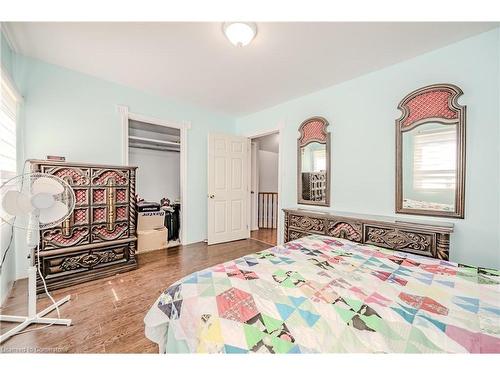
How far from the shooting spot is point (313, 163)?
317cm

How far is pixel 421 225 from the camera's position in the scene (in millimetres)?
1934

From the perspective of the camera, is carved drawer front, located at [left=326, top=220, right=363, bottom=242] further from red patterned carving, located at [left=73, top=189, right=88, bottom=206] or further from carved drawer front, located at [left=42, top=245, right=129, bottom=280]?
red patterned carving, located at [left=73, top=189, right=88, bottom=206]

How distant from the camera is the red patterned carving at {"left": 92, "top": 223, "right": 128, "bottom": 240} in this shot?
7.95 feet

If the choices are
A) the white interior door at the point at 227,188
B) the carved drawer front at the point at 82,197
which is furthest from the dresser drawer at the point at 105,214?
the white interior door at the point at 227,188

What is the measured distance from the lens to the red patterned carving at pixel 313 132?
9.92ft

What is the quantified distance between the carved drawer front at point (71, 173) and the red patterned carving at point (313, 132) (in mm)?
2874

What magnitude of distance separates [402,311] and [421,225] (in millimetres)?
1438

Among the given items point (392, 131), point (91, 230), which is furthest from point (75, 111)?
point (392, 131)

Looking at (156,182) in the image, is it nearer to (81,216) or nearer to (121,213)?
(121,213)

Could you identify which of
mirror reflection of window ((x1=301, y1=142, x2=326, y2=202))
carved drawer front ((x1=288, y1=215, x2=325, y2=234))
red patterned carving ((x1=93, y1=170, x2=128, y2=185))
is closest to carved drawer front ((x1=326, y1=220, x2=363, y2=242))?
carved drawer front ((x1=288, y1=215, x2=325, y2=234))

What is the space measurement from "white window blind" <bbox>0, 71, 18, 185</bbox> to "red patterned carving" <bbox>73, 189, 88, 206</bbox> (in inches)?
20.9

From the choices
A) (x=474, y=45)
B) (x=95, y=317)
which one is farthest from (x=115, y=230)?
(x=474, y=45)

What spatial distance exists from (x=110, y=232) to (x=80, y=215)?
1.19 ft
